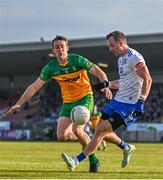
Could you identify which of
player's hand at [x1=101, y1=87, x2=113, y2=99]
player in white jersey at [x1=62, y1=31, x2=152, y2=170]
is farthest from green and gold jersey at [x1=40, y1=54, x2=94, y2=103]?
player in white jersey at [x1=62, y1=31, x2=152, y2=170]

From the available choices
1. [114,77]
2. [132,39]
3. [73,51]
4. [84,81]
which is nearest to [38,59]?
[73,51]

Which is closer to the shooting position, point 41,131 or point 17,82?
point 41,131

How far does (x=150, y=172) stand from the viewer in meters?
11.4

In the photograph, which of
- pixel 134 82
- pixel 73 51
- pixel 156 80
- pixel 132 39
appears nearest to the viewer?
pixel 134 82

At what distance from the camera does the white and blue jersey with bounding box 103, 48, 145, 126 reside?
10625mm

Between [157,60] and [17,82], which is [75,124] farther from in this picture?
[17,82]

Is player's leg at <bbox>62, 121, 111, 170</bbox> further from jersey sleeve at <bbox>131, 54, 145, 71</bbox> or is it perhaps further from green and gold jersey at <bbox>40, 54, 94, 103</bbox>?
green and gold jersey at <bbox>40, 54, 94, 103</bbox>

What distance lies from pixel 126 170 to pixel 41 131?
35033 mm

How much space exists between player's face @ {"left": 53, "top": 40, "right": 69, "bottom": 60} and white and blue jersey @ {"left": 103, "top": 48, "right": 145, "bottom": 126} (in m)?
1.24

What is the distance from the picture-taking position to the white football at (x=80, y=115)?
11289 millimetres

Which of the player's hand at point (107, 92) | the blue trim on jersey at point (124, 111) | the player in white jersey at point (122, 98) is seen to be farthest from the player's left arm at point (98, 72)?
the blue trim on jersey at point (124, 111)

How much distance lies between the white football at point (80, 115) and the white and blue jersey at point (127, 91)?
2.32 ft

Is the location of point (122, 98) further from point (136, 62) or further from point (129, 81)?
point (136, 62)

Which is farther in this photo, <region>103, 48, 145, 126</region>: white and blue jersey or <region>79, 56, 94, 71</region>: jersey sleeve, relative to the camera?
<region>79, 56, 94, 71</region>: jersey sleeve
